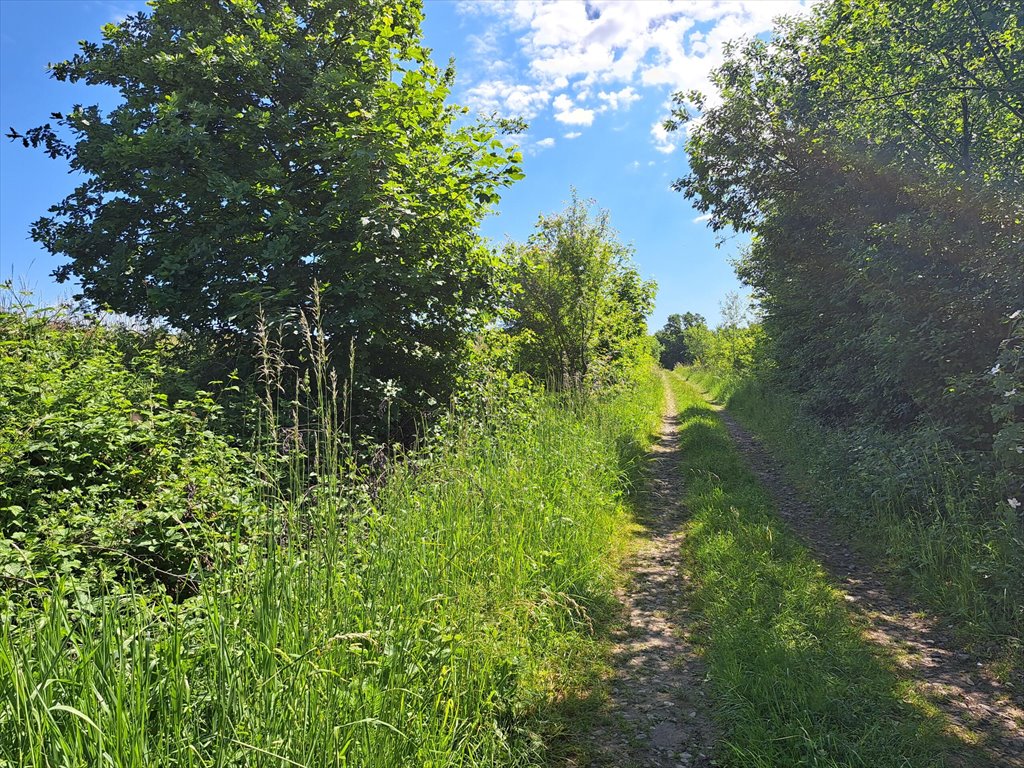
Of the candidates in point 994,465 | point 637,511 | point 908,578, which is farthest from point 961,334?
point 637,511

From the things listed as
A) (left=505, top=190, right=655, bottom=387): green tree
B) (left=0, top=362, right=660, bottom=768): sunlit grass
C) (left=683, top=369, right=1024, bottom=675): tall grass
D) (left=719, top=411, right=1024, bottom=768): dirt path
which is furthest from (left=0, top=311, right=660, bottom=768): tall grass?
(left=505, top=190, right=655, bottom=387): green tree

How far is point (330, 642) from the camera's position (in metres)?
1.99

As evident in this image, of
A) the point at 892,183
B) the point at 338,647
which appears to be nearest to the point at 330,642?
the point at 338,647

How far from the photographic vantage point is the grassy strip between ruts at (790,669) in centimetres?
282

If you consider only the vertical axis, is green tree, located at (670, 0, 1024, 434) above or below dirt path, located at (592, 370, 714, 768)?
above

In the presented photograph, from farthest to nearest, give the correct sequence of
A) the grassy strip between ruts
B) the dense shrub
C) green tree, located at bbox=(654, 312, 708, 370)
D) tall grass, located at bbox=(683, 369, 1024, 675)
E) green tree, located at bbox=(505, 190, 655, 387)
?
green tree, located at bbox=(654, 312, 708, 370), green tree, located at bbox=(505, 190, 655, 387), tall grass, located at bbox=(683, 369, 1024, 675), the dense shrub, the grassy strip between ruts

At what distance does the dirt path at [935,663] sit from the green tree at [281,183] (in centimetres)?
588

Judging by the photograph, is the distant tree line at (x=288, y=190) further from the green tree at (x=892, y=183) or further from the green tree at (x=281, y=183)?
the green tree at (x=892, y=183)

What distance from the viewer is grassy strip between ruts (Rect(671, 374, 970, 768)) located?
111 inches

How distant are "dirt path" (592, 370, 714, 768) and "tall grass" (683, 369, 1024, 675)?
2.27 metres

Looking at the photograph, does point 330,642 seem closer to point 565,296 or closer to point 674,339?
point 565,296

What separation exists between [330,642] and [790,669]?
10.3 feet

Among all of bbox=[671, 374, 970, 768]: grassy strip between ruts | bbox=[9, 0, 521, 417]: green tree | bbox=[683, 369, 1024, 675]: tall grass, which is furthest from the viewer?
bbox=[9, 0, 521, 417]: green tree

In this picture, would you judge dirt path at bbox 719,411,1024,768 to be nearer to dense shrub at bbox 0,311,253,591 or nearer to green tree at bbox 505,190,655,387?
dense shrub at bbox 0,311,253,591
